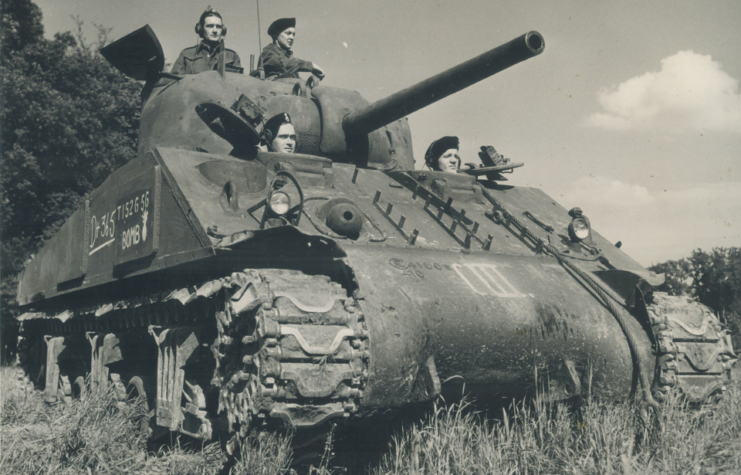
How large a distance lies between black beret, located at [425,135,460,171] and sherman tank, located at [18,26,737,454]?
1.49ft

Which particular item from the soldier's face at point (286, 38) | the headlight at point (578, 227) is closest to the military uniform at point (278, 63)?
the soldier's face at point (286, 38)

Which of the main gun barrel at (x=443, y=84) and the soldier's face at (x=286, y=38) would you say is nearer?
the main gun barrel at (x=443, y=84)

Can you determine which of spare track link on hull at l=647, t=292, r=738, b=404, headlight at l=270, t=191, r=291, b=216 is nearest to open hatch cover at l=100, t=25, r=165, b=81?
headlight at l=270, t=191, r=291, b=216

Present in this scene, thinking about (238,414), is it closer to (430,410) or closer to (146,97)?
(430,410)

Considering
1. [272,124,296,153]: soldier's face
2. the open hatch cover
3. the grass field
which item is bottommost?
the grass field

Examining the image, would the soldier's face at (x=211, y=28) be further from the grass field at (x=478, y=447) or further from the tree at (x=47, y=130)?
the tree at (x=47, y=130)

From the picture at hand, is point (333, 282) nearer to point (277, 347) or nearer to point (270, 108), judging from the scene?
point (277, 347)

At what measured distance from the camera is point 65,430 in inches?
216

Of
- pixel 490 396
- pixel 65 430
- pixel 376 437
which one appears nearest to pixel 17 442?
pixel 65 430

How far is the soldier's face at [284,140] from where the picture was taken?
6953 mm

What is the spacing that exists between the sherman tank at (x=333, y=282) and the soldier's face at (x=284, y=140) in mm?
501

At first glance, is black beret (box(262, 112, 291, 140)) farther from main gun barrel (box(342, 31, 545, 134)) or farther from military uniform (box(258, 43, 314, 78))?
military uniform (box(258, 43, 314, 78))

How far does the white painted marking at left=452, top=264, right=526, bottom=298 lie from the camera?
5.54m

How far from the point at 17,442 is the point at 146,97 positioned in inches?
164
